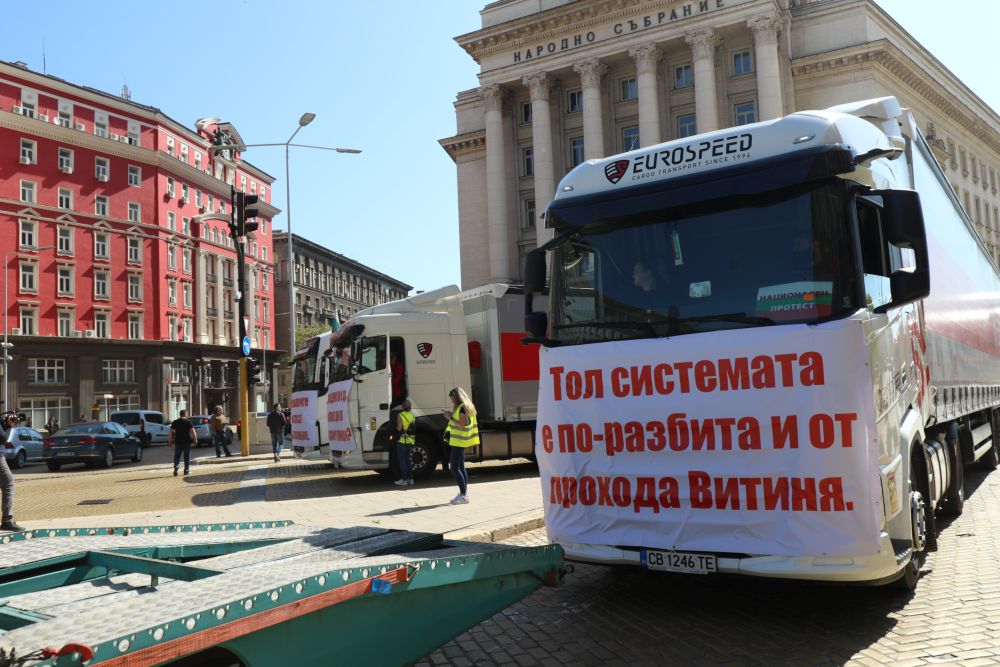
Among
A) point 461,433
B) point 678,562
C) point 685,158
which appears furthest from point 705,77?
point 678,562

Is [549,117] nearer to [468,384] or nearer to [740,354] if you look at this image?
[468,384]

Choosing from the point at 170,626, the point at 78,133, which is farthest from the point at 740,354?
the point at 78,133

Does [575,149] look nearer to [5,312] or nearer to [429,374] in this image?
[5,312]

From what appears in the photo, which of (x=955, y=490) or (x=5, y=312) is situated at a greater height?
(x=5, y=312)

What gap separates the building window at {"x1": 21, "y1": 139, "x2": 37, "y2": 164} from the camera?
53406mm

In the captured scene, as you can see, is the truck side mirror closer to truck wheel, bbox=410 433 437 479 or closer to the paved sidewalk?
the paved sidewalk

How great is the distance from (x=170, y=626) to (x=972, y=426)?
9.96 m

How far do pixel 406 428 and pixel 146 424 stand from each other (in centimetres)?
3357

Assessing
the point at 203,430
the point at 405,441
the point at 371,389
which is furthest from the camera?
the point at 203,430

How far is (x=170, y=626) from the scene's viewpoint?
2.64 m

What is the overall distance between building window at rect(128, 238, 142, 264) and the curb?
189 ft

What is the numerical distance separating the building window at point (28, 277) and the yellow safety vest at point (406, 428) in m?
47.8

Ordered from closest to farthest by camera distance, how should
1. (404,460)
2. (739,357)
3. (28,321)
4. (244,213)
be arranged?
(739,357), (404,460), (244,213), (28,321)

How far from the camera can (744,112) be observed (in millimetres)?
51531
